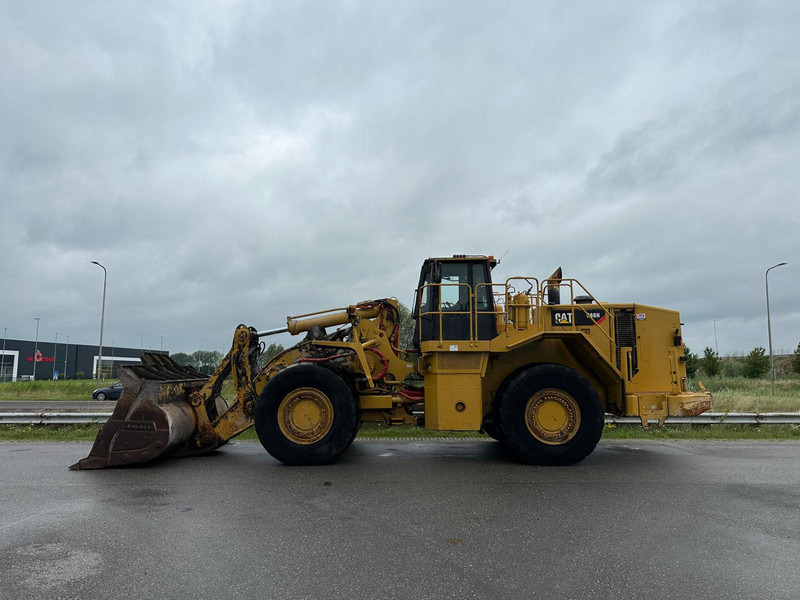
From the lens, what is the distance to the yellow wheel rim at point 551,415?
7.93 metres

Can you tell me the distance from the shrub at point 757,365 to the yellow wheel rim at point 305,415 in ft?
127

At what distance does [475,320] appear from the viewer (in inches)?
328

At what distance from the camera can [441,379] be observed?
26.7 ft

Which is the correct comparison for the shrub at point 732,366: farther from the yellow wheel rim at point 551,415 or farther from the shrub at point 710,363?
the yellow wheel rim at point 551,415

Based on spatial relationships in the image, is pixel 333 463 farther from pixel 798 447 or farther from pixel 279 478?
pixel 798 447

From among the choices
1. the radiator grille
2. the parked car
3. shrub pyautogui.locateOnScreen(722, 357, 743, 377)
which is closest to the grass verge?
the radiator grille

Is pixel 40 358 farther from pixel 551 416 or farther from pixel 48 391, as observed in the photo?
pixel 551 416

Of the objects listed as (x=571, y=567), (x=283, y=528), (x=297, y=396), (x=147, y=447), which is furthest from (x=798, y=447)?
(x=147, y=447)

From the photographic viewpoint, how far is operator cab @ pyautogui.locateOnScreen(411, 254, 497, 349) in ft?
27.4

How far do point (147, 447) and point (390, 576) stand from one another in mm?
5332

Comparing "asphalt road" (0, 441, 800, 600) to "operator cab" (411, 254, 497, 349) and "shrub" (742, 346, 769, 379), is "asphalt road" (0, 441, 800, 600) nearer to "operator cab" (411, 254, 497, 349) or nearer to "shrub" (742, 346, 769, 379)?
"operator cab" (411, 254, 497, 349)

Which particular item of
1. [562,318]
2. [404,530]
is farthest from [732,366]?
[404,530]

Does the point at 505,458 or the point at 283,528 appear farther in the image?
the point at 505,458

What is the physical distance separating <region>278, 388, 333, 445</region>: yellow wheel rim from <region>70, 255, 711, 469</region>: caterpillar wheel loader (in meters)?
0.02
